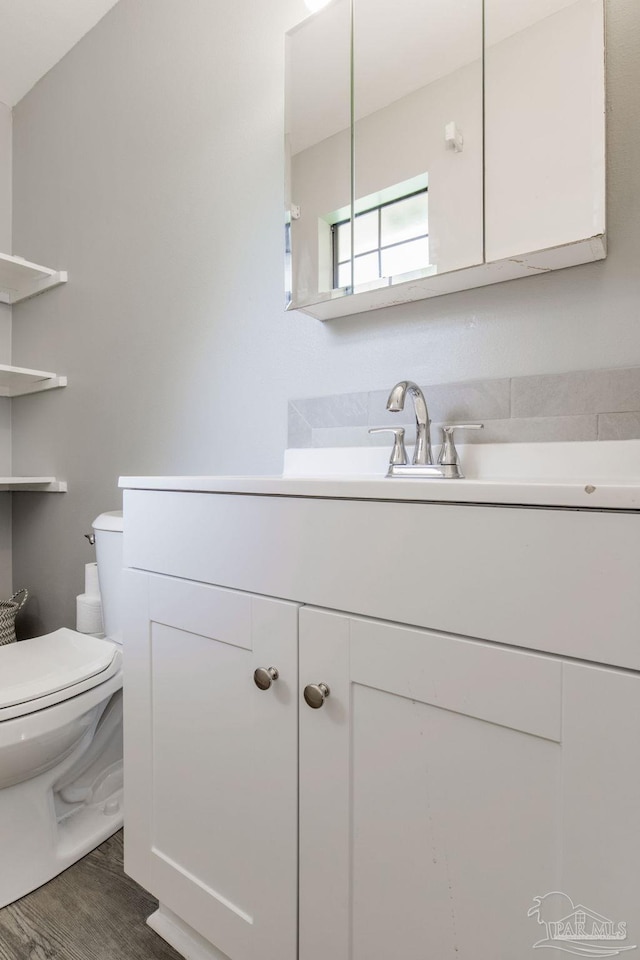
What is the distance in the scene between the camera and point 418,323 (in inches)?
43.0

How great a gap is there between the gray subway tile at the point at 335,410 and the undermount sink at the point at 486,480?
6 centimetres

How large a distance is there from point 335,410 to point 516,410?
0.40 meters

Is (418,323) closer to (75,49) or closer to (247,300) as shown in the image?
(247,300)

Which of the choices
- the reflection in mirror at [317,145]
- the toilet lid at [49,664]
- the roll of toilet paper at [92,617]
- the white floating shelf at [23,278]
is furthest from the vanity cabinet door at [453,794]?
the white floating shelf at [23,278]

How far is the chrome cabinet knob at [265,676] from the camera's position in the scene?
764mm

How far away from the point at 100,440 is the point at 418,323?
45.8 inches

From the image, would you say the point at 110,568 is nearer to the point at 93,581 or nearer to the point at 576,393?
the point at 93,581

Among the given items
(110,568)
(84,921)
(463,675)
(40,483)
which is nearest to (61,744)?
(84,921)

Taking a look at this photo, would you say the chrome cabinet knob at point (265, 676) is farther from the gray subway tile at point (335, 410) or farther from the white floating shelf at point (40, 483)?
the white floating shelf at point (40, 483)

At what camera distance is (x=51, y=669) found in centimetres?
122

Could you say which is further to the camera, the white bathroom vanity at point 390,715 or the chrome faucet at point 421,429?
the chrome faucet at point 421,429

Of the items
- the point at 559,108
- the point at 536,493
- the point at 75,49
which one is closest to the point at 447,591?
the point at 536,493

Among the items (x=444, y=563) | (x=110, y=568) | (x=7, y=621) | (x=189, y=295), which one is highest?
(x=189, y=295)

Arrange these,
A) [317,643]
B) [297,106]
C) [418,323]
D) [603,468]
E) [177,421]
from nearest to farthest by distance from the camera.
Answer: [317,643] → [603,468] → [418,323] → [297,106] → [177,421]
